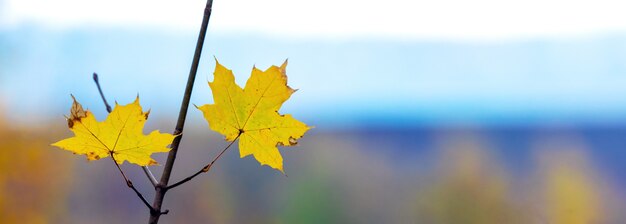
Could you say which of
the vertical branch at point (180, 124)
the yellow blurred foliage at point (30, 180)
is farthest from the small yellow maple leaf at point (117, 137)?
the yellow blurred foliage at point (30, 180)

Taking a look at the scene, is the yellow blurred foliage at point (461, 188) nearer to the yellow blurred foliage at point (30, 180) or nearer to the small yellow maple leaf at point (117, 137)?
the yellow blurred foliage at point (30, 180)

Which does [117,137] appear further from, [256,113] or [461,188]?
[461,188]

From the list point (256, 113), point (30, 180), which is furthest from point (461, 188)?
point (256, 113)

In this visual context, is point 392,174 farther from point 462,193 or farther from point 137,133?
point 137,133

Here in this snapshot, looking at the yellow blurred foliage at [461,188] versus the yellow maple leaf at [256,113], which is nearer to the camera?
the yellow maple leaf at [256,113]

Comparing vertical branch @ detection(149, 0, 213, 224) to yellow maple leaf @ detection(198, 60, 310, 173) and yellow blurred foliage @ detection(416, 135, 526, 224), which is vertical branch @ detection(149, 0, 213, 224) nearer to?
yellow maple leaf @ detection(198, 60, 310, 173)

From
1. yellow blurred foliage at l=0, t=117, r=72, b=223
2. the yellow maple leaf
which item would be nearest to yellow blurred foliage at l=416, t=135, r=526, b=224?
yellow blurred foliage at l=0, t=117, r=72, b=223
